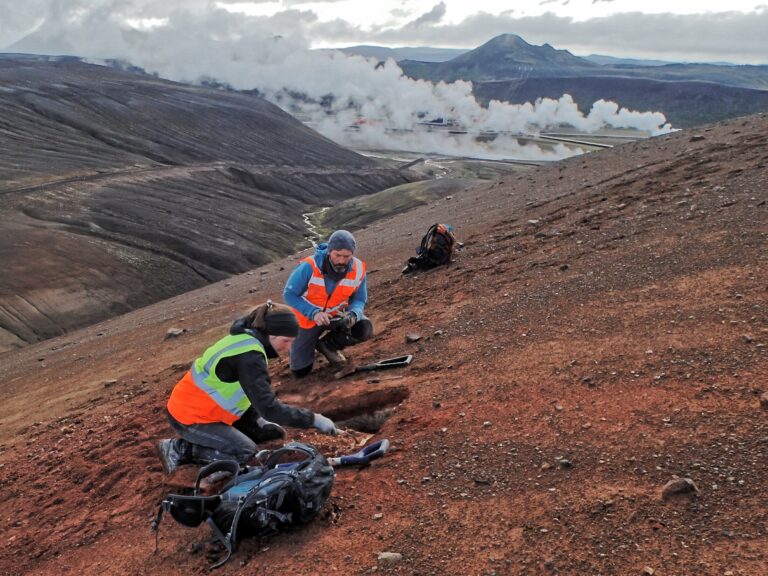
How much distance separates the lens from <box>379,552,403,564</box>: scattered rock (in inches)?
162

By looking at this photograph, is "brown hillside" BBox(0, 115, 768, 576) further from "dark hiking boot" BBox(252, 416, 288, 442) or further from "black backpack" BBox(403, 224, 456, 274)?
"black backpack" BBox(403, 224, 456, 274)

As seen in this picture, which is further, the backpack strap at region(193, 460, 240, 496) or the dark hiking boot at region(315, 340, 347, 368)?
the dark hiking boot at region(315, 340, 347, 368)

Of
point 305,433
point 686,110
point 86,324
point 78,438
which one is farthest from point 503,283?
point 686,110

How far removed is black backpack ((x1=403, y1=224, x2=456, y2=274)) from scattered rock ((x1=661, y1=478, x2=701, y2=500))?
8.23 meters

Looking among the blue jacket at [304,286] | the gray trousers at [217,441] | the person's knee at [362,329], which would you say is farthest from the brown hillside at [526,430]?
the blue jacket at [304,286]

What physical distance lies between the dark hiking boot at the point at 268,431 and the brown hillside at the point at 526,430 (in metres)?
0.29

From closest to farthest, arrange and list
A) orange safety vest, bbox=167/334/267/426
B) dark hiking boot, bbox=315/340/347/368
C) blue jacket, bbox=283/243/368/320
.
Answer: orange safety vest, bbox=167/334/267/426 < blue jacket, bbox=283/243/368/320 < dark hiking boot, bbox=315/340/347/368

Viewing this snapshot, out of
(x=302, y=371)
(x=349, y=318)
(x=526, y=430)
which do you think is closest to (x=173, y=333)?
(x=302, y=371)

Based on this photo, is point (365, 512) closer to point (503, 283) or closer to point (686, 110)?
point (503, 283)

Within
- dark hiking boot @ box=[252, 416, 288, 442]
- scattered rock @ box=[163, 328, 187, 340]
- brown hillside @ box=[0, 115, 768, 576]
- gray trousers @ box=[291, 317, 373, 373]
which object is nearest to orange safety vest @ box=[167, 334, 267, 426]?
dark hiking boot @ box=[252, 416, 288, 442]

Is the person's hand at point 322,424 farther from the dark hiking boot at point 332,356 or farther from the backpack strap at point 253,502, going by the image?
the dark hiking boot at point 332,356

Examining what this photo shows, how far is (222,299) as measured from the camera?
61.6 feet

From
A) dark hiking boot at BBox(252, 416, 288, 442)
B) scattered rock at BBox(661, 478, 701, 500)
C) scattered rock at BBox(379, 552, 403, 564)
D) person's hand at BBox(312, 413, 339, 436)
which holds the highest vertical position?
scattered rock at BBox(661, 478, 701, 500)

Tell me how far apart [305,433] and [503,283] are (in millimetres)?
4428
